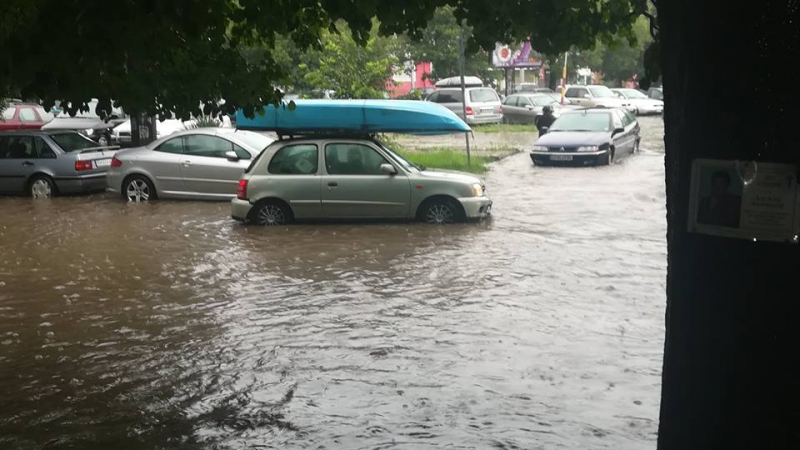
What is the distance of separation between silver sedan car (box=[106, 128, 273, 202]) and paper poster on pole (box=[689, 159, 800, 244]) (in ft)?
50.4

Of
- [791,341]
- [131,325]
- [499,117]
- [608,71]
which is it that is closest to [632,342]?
[131,325]

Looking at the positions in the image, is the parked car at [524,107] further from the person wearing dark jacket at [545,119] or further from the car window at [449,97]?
the person wearing dark jacket at [545,119]

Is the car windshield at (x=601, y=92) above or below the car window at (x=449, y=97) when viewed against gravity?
above

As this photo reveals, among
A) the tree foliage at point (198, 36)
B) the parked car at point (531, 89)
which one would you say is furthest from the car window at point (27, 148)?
the parked car at point (531, 89)

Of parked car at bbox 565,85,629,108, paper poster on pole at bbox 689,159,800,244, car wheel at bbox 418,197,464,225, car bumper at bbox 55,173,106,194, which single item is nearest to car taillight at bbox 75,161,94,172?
car bumper at bbox 55,173,106,194

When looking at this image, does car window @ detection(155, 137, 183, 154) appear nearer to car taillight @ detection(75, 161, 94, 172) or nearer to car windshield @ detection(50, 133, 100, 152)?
car taillight @ detection(75, 161, 94, 172)

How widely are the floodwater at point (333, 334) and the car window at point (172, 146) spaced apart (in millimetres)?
2478

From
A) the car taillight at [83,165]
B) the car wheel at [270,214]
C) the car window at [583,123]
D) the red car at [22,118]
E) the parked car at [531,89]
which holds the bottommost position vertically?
the car wheel at [270,214]

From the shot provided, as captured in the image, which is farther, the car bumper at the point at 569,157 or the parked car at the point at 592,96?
the parked car at the point at 592,96

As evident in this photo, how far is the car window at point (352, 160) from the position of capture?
599 inches

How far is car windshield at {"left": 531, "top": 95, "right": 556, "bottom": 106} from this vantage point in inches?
1638

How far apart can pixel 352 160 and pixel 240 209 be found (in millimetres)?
1995

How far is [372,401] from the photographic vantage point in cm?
686

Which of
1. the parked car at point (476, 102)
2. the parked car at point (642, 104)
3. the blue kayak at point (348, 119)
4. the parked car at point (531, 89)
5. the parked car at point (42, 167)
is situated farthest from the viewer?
the parked car at point (531, 89)
